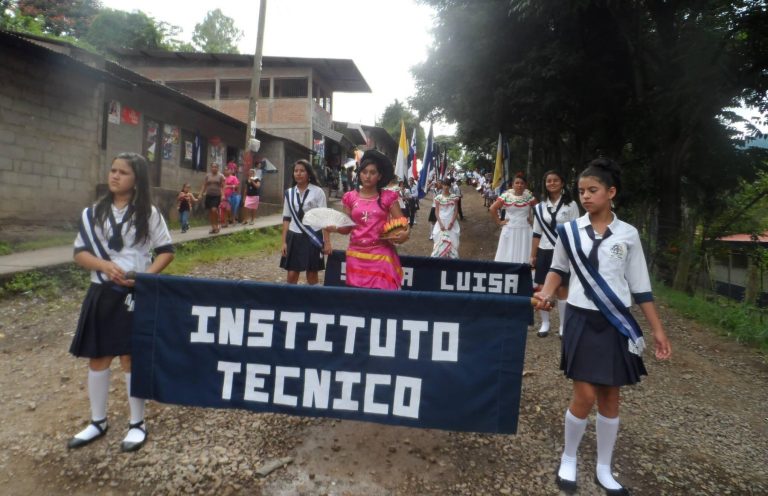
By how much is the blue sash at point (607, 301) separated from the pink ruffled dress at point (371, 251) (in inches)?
57.8

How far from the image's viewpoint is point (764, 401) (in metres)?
5.02

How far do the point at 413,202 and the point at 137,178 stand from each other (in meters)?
16.4

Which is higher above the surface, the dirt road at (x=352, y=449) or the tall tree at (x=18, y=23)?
the tall tree at (x=18, y=23)

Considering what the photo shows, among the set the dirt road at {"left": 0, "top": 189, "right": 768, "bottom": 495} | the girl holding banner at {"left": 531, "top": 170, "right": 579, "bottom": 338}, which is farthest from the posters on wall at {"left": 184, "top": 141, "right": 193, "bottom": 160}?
the girl holding banner at {"left": 531, "top": 170, "right": 579, "bottom": 338}

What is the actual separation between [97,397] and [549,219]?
461 cm

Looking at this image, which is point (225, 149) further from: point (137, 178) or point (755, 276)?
point (755, 276)

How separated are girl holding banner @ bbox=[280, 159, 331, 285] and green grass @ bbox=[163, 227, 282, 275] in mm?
3244

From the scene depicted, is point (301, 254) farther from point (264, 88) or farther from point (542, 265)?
point (264, 88)

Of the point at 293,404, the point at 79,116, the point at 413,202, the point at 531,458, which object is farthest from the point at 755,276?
the point at 79,116

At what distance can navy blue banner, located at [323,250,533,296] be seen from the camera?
17.0ft

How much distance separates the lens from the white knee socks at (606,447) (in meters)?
3.00

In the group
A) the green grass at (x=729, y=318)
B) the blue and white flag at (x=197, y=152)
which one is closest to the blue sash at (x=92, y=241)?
the green grass at (x=729, y=318)

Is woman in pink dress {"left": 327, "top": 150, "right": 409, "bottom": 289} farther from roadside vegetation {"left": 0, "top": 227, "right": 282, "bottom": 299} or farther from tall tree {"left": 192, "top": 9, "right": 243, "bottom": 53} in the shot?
tall tree {"left": 192, "top": 9, "right": 243, "bottom": 53}

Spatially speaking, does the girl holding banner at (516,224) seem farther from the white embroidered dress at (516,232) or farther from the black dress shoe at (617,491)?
the black dress shoe at (617,491)
